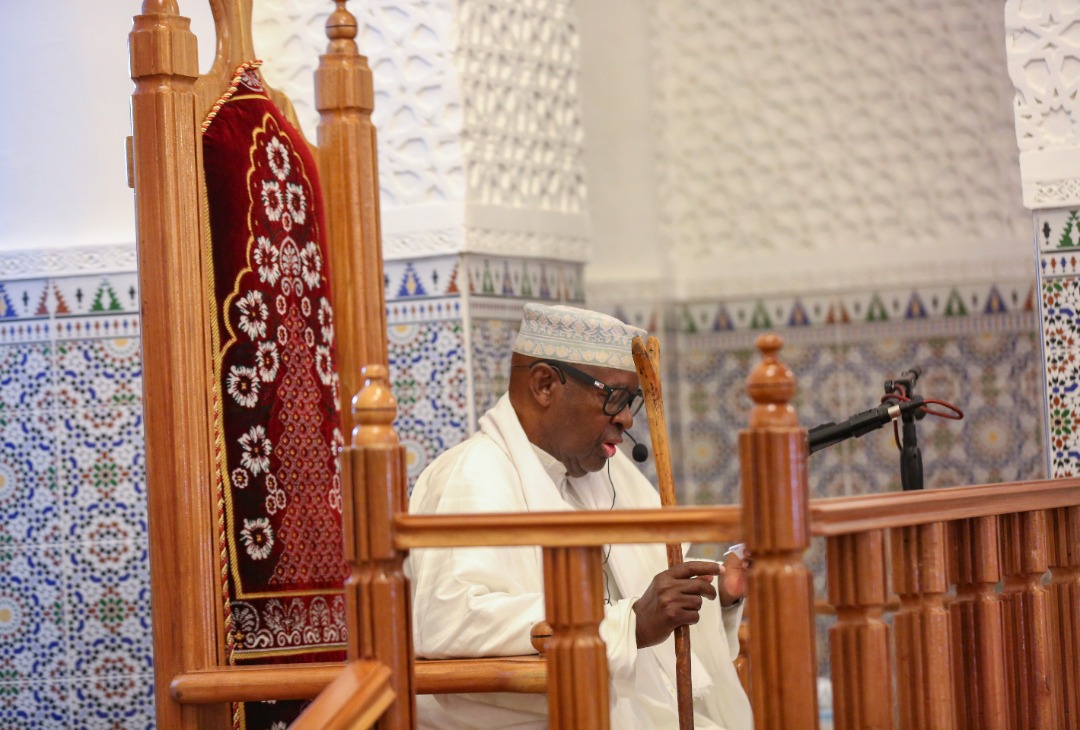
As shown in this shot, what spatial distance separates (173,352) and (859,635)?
132 centimetres

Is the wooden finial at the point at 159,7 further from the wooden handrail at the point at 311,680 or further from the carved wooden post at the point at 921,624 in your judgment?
the carved wooden post at the point at 921,624

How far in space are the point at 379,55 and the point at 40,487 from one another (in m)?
1.58

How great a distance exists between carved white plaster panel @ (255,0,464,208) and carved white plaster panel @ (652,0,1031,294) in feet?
4.60

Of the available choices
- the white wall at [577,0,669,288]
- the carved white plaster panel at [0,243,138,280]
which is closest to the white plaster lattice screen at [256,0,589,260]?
the carved white plaster panel at [0,243,138,280]

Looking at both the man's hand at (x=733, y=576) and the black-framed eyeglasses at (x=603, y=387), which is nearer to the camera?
the man's hand at (x=733, y=576)

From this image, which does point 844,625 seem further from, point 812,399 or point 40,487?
point 812,399

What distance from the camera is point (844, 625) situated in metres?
2.09

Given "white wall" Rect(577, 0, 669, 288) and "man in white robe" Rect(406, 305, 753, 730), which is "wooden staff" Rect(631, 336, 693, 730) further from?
"white wall" Rect(577, 0, 669, 288)

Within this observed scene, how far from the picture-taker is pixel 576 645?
2.10 meters

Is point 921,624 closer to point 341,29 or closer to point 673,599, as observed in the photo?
point 673,599

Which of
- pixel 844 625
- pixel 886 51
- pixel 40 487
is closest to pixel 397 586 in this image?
pixel 844 625

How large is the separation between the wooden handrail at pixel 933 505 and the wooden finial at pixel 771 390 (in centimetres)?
13

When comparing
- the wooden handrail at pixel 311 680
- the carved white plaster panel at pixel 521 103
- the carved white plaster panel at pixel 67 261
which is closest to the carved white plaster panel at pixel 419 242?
the carved white plaster panel at pixel 521 103

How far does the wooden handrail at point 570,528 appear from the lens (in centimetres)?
203
